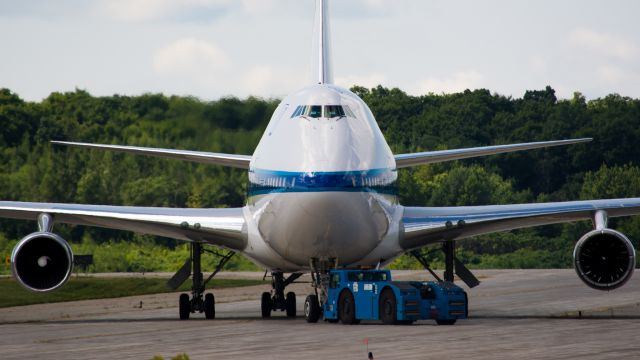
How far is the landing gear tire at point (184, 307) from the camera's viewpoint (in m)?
31.9

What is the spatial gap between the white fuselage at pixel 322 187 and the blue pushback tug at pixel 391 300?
745 millimetres

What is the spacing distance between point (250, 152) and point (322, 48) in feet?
42.0

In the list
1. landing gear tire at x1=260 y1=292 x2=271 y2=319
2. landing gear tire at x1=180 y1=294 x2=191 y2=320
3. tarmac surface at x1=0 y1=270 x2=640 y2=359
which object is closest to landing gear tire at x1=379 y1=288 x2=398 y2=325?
tarmac surface at x1=0 y1=270 x2=640 y2=359

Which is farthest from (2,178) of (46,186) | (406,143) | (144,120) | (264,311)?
(264,311)

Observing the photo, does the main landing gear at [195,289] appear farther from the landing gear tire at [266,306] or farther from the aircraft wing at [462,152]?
the aircraft wing at [462,152]

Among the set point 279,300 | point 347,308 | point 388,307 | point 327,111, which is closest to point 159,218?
point 279,300

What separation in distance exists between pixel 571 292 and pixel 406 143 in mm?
43218

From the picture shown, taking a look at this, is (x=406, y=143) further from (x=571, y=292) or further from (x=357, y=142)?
(x=357, y=142)

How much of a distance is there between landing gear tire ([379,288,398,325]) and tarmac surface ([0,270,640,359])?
284mm

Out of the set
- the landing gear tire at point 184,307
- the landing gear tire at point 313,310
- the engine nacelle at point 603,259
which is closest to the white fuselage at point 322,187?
the landing gear tire at point 313,310

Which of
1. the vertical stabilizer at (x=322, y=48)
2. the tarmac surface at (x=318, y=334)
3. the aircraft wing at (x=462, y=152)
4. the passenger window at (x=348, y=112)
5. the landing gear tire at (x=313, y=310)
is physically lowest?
the tarmac surface at (x=318, y=334)

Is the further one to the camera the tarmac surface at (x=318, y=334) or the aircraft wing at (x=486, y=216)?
the aircraft wing at (x=486, y=216)

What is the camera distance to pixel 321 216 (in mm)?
26719

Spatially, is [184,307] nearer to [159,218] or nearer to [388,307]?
[159,218]
